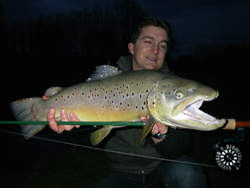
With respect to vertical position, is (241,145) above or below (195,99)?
below

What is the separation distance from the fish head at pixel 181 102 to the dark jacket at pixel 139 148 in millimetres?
591

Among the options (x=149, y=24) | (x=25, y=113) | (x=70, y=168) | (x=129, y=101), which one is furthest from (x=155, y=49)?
(x=70, y=168)

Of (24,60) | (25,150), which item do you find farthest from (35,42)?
(25,150)

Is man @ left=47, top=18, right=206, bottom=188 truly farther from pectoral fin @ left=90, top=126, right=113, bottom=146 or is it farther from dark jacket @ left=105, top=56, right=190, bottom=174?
pectoral fin @ left=90, top=126, right=113, bottom=146

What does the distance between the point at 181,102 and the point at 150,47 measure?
4.50ft

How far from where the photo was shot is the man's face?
2.69 m

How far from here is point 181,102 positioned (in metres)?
1.58

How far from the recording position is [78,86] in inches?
81.9

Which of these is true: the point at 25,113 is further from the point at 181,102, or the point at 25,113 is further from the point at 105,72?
the point at 181,102

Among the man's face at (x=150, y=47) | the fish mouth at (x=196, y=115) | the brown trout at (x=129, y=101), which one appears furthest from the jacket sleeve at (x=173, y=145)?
the man's face at (x=150, y=47)

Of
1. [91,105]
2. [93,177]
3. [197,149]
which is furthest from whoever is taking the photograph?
[197,149]

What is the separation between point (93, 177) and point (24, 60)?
32762 millimetres

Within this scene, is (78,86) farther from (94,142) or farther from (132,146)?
(132,146)

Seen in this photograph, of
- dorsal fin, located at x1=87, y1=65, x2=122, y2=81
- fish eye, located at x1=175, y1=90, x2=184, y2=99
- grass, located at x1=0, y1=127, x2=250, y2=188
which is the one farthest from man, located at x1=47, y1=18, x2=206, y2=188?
grass, located at x1=0, y1=127, x2=250, y2=188
